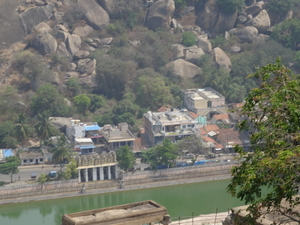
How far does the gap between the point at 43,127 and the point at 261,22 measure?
21.5 m

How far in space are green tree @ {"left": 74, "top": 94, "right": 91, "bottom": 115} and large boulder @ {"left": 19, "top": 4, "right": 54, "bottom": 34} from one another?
33.0 ft

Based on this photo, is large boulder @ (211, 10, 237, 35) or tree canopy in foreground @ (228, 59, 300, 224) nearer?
tree canopy in foreground @ (228, 59, 300, 224)

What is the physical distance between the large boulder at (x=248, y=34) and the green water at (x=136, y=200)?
61.4 ft

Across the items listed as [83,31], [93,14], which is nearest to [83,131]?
[83,31]

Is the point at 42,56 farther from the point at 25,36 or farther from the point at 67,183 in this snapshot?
the point at 67,183

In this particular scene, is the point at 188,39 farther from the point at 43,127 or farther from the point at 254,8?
the point at 43,127

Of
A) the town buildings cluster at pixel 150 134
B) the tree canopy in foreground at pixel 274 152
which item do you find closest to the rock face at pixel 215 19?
the town buildings cluster at pixel 150 134

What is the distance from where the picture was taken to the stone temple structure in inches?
1355

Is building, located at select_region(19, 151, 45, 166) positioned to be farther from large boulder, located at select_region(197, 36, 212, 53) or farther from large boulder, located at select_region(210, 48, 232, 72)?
large boulder, located at select_region(197, 36, 212, 53)

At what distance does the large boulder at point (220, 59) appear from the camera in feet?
156

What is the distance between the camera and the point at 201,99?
42.3 meters

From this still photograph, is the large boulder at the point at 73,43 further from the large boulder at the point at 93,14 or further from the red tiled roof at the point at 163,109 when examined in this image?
the red tiled roof at the point at 163,109

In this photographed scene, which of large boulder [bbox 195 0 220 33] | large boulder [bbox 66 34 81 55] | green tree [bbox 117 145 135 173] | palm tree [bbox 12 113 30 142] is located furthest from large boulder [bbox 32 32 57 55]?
green tree [bbox 117 145 135 173]

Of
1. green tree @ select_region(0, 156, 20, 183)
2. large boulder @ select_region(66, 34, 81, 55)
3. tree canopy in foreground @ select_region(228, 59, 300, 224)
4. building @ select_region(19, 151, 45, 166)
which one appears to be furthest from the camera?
large boulder @ select_region(66, 34, 81, 55)
